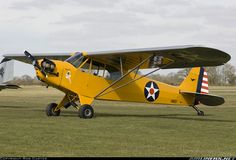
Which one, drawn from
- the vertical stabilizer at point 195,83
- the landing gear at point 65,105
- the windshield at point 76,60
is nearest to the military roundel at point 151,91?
the vertical stabilizer at point 195,83

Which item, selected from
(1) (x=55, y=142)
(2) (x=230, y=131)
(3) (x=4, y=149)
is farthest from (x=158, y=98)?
(3) (x=4, y=149)

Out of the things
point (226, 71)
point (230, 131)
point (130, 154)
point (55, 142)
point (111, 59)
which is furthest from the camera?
point (226, 71)

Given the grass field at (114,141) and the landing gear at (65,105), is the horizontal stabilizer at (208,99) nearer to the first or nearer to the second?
the landing gear at (65,105)

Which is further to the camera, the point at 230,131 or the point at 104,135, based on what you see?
the point at 230,131

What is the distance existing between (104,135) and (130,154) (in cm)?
266

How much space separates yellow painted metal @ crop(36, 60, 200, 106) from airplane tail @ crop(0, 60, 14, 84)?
10742 mm

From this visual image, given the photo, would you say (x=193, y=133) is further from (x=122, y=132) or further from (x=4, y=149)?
(x=4, y=149)

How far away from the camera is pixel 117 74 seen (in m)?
16.6

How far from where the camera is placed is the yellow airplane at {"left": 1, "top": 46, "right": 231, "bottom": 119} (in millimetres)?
14359

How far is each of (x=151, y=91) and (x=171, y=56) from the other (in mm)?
2450

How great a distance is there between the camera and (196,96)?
18797mm

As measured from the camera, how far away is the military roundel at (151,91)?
17125mm

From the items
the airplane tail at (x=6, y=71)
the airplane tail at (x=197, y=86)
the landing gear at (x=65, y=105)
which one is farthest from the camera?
the airplane tail at (x=6, y=71)

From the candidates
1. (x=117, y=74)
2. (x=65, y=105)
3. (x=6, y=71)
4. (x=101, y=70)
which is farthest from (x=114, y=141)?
(x=6, y=71)
